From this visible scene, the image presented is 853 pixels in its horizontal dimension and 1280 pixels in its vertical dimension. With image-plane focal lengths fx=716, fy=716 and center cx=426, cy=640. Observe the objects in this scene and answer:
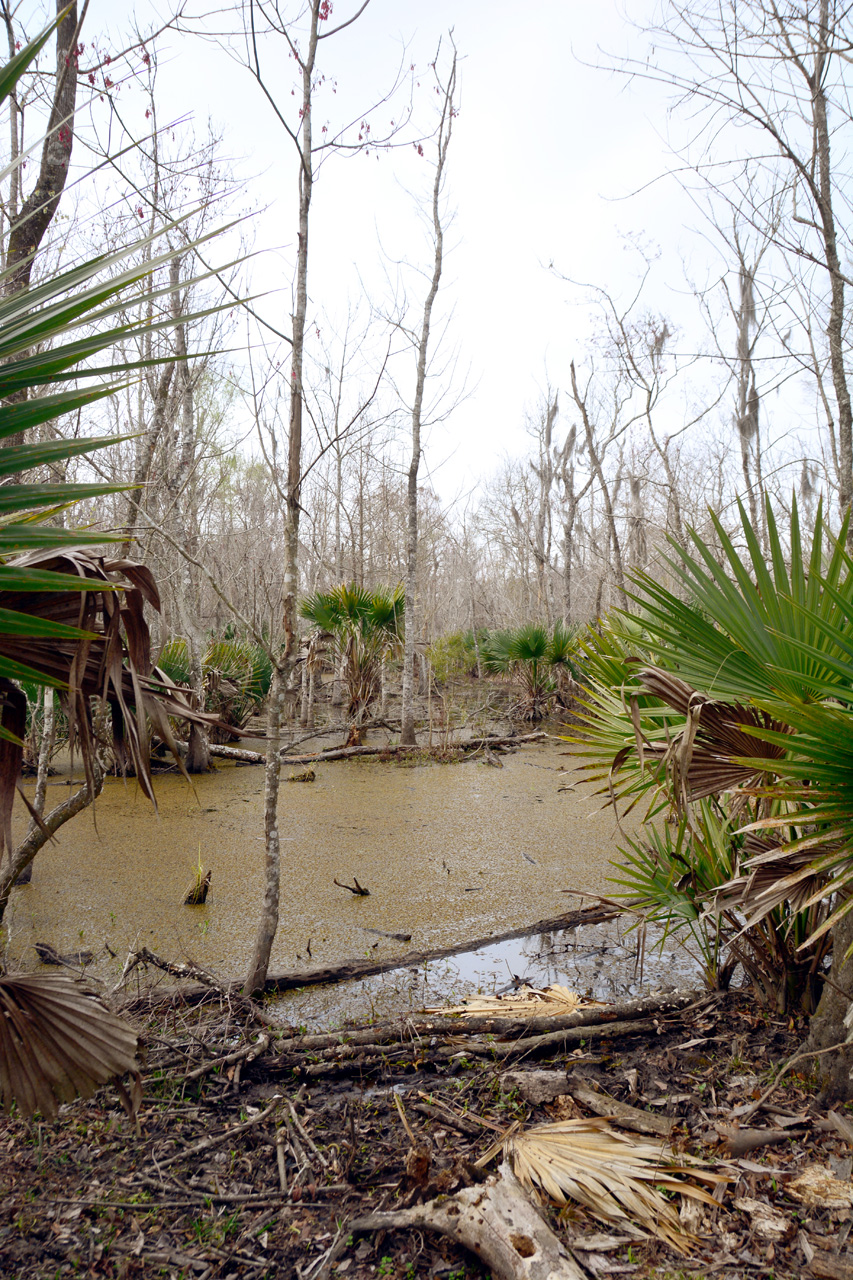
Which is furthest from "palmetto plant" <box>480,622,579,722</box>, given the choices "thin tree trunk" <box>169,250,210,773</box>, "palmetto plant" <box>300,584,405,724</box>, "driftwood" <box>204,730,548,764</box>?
"thin tree trunk" <box>169,250,210,773</box>

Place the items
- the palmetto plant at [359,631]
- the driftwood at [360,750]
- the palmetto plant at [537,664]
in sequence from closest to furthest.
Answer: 1. the driftwood at [360,750]
2. the palmetto plant at [359,631]
3. the palmetto plant at [537,664]

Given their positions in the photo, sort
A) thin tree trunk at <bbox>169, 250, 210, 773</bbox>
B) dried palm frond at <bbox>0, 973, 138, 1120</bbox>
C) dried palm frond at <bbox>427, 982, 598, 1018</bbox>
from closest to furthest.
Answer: dried palm frond at <bbox>0, 973, 138, 1120</bbox> < dried palm frond at <bbox>427, 982, 598, 1018</bbox> < thin tree trunk at <bbox>169, 250, 210, 773</bbox>

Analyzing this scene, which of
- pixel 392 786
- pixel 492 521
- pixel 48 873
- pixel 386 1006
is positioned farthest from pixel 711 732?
pixel 492 521

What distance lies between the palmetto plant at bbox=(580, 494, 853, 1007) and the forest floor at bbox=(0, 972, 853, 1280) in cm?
39

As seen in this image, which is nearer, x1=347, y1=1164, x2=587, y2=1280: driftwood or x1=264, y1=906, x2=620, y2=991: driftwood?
x1=347, y1=1164, x2=587, y2=1280: driftwood

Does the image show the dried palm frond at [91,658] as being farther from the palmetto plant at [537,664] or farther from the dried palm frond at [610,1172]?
the palmetto plant at [537,664]

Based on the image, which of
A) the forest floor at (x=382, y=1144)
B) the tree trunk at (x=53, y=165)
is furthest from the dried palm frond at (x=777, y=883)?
the tree trunk at (x=53, y=165)

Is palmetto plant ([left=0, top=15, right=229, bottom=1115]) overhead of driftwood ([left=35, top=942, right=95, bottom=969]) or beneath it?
overhead

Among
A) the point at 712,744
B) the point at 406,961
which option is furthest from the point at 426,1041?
the point at 712,744

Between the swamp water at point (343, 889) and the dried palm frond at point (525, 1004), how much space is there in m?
0.23

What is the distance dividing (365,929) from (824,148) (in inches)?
215

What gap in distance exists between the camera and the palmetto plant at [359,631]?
7746mm

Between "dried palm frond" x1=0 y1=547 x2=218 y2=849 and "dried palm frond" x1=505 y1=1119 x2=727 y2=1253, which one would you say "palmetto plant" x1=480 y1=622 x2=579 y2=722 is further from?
"dried palm frond" x1=0 y1=547 x2=218 y2=849

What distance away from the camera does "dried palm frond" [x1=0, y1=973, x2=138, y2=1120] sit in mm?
1184
